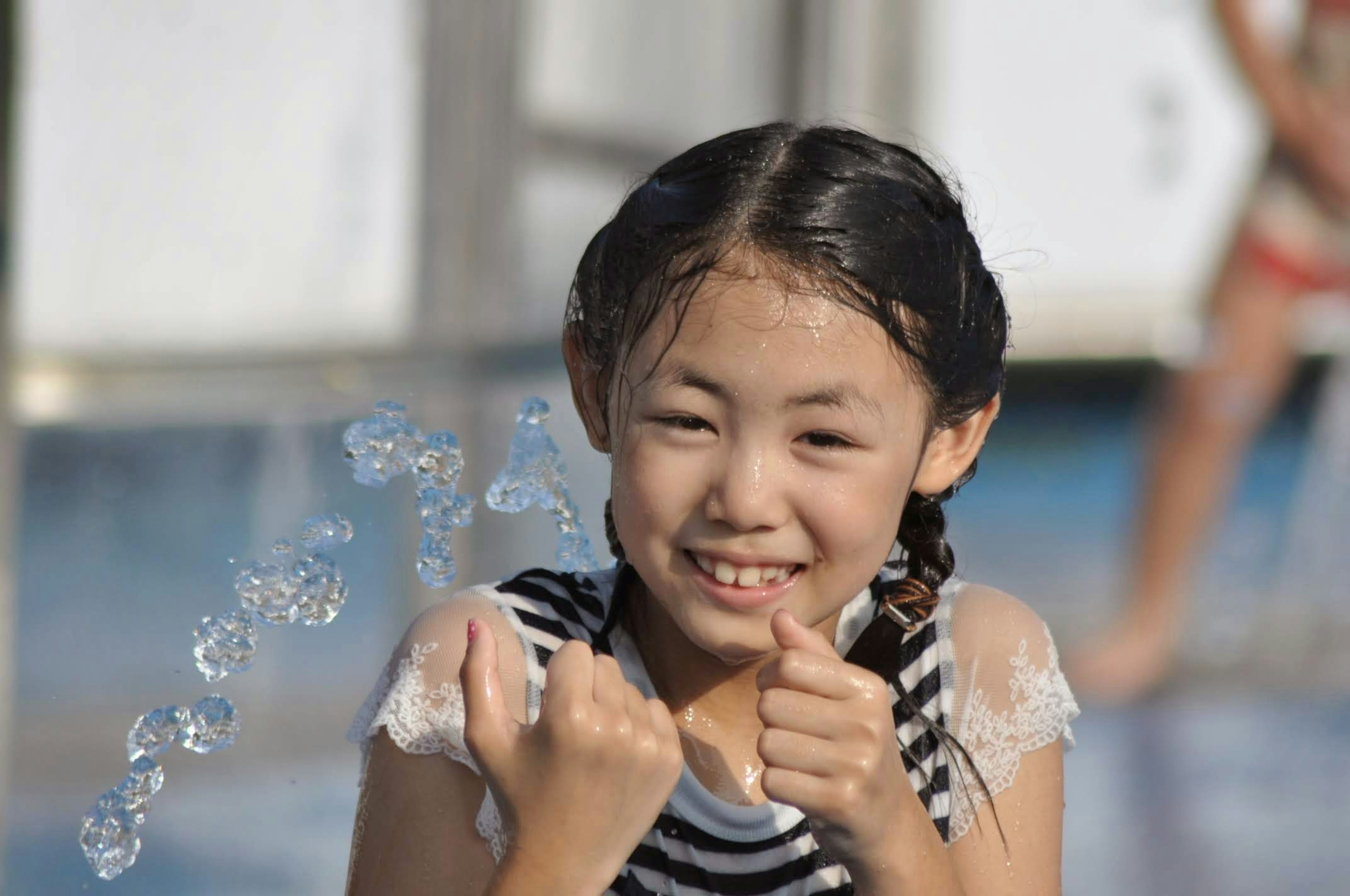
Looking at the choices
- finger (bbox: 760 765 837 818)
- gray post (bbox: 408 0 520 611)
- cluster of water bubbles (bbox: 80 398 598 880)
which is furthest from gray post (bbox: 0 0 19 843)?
finger (bbox: 760 765 837 818)

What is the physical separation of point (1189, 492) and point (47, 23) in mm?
4122

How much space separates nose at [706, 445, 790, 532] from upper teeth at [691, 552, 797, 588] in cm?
4

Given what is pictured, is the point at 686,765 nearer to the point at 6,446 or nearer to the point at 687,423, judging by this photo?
the point at 687,423

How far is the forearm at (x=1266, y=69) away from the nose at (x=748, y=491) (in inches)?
216

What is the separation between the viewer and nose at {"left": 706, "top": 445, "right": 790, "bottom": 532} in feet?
4.20

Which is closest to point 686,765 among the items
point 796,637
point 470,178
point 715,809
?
point 715,809

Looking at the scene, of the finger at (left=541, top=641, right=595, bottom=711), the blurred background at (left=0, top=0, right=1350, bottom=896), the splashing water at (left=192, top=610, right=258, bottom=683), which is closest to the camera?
the finger at (left=541, top=641, right=595, bottom=711)

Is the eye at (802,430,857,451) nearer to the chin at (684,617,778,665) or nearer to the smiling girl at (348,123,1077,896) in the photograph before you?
the smiling girl at (348,123,1077,896)

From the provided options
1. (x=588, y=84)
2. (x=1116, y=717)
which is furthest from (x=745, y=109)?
(x=1116, y=717)

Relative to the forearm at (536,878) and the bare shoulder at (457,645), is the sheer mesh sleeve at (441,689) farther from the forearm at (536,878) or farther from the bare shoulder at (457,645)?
the forearm at (536,878)

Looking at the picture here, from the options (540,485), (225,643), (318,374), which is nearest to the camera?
(225,643)

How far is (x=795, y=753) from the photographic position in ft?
3.97

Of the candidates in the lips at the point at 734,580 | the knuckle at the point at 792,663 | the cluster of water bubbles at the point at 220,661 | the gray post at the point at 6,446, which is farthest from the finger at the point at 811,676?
the gray post at the point at 6,446

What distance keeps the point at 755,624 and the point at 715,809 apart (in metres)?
0.20
